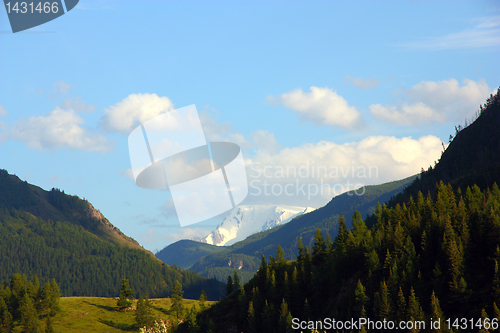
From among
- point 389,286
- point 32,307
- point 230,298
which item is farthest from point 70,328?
point 389,286

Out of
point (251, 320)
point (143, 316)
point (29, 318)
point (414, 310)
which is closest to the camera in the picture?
point (414, 310)

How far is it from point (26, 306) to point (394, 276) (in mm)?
135508

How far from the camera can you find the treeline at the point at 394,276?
99.6 meters

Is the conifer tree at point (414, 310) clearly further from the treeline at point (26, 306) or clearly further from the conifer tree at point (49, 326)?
the treeline at point (26, 306)

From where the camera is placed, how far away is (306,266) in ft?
473

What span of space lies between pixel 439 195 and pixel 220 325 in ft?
251

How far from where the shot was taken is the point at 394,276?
355 feet

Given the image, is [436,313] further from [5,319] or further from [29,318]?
[5,319]

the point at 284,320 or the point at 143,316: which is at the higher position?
the point at 284,320

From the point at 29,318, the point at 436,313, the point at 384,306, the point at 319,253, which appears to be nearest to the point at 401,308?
the point at 384,306

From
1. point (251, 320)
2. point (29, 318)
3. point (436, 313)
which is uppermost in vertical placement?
point (29, 318)

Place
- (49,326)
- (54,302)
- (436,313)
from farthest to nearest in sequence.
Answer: (54,302) < (49,326) < (436,313)

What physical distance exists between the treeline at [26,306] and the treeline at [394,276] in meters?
57.5

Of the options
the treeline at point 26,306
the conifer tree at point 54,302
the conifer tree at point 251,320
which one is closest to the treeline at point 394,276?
the conifer tree at point 251,320
